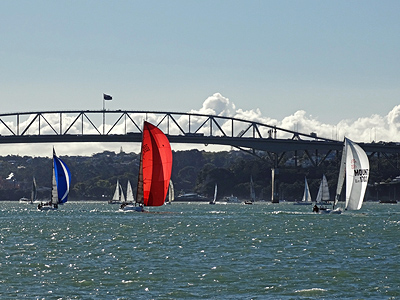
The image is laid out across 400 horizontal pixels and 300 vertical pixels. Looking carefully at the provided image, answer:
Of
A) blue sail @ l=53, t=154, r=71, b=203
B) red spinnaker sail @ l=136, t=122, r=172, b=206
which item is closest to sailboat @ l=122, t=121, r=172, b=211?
red spinnaker sail @ l=136, t=122, r=172, b=206

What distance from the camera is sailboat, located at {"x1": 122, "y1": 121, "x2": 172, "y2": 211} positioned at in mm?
74125

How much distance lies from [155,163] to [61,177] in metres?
31.1

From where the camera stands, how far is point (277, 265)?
3375 centimetres

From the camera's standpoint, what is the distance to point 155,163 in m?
74.4

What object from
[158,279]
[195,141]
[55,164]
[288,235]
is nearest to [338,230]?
[288,235]

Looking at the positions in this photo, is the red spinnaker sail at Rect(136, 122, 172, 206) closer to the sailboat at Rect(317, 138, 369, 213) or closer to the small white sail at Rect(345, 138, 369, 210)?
the sailboat at Rect(317, 138, 369, 213)

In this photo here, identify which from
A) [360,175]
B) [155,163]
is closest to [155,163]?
[155,163]

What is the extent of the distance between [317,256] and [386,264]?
3.92 metres

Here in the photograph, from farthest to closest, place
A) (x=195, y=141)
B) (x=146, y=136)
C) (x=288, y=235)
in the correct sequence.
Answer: (x=195, y=141) → (x=146, y=136) → (x=288, y=235)

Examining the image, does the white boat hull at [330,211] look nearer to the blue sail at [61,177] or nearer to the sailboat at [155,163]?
the sailboat at [155,163]

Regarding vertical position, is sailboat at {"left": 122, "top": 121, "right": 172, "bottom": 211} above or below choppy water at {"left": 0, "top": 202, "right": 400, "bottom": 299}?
above

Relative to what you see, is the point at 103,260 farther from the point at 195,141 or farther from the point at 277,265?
the point at 195,141

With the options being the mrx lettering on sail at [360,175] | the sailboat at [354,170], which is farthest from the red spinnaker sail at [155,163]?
the mrx lettering on sail at [360,175]

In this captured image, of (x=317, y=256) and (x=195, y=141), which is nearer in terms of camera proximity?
(x=317, y=256)
